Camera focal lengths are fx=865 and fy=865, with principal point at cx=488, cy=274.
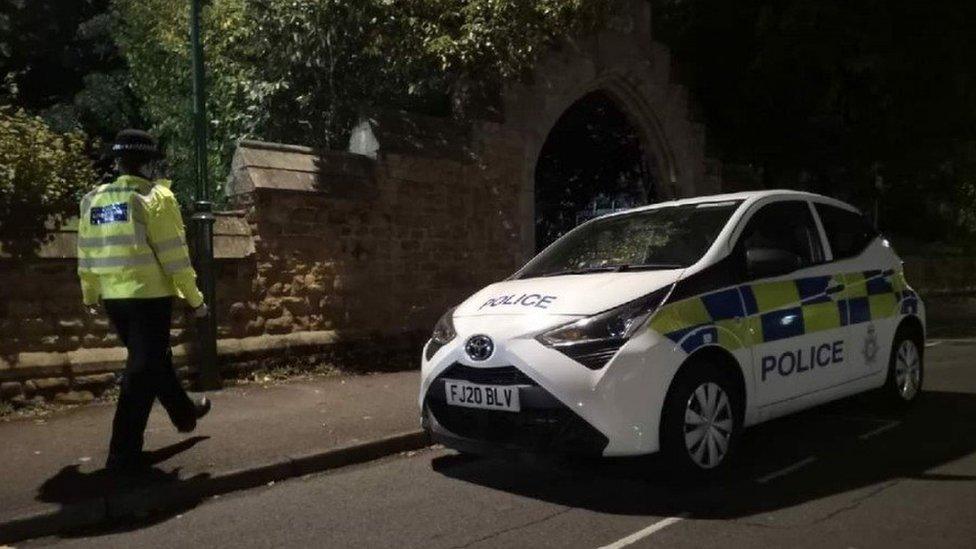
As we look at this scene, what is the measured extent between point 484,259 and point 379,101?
2.33 m

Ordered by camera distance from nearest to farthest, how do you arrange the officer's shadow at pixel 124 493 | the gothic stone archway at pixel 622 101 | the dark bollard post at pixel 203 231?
the officer's shadow at pixel 124 493
the dark bollard post at pixel 203 231
the gothic stone archway at pixel 622 101

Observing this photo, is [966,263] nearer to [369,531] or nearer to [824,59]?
[824,59]

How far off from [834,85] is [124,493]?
12624mm

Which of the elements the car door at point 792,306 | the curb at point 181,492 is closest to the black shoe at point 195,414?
the curb at point 181,492

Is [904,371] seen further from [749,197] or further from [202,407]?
[202,407]

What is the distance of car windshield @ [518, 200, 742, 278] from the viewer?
17.7 feet

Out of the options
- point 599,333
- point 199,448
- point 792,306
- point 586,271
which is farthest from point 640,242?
point 199,448

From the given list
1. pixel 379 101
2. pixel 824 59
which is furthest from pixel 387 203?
pixel 824 59

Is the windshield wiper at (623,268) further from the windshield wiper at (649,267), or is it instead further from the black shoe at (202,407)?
the black shoe at (202,407)

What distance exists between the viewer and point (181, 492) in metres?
4.96

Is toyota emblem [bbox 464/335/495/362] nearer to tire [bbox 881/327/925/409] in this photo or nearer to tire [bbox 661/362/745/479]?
tire [bbox 661/362/745/479]

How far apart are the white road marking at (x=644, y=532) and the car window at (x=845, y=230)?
105 inches

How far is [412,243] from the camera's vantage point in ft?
32.8

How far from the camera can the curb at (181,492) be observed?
4434 millimetres
